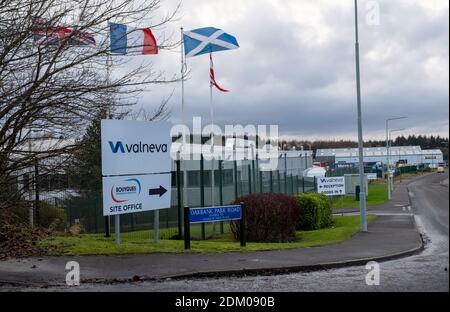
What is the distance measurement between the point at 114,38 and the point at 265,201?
28.4 ft

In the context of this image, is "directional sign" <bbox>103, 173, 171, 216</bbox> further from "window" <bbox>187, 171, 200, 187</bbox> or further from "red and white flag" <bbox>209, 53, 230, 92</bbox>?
"window" <bbox>187, 171, 200, 187</bbox>

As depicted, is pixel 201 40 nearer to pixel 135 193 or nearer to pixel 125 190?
pixel 135 193

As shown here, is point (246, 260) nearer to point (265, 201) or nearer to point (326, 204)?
point (265, 201)

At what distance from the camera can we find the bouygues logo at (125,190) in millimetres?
14312

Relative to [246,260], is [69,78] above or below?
above

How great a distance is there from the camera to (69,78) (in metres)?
12.7

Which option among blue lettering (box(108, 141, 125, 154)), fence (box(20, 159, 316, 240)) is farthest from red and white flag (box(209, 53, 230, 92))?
blue lettering (box(108, 141, 125, 154))

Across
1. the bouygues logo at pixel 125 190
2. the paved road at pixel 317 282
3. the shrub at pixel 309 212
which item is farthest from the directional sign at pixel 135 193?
the shrub at pixel 309 212

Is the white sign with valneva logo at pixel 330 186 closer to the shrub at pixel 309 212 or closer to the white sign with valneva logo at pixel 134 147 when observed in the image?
the shrub at pixel 309 212

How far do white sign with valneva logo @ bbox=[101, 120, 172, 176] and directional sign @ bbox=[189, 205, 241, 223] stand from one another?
1720 millimetres

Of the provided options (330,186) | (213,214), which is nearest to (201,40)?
(213,214)

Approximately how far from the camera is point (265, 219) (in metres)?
19.3

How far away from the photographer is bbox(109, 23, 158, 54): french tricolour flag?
12867 millimetres
